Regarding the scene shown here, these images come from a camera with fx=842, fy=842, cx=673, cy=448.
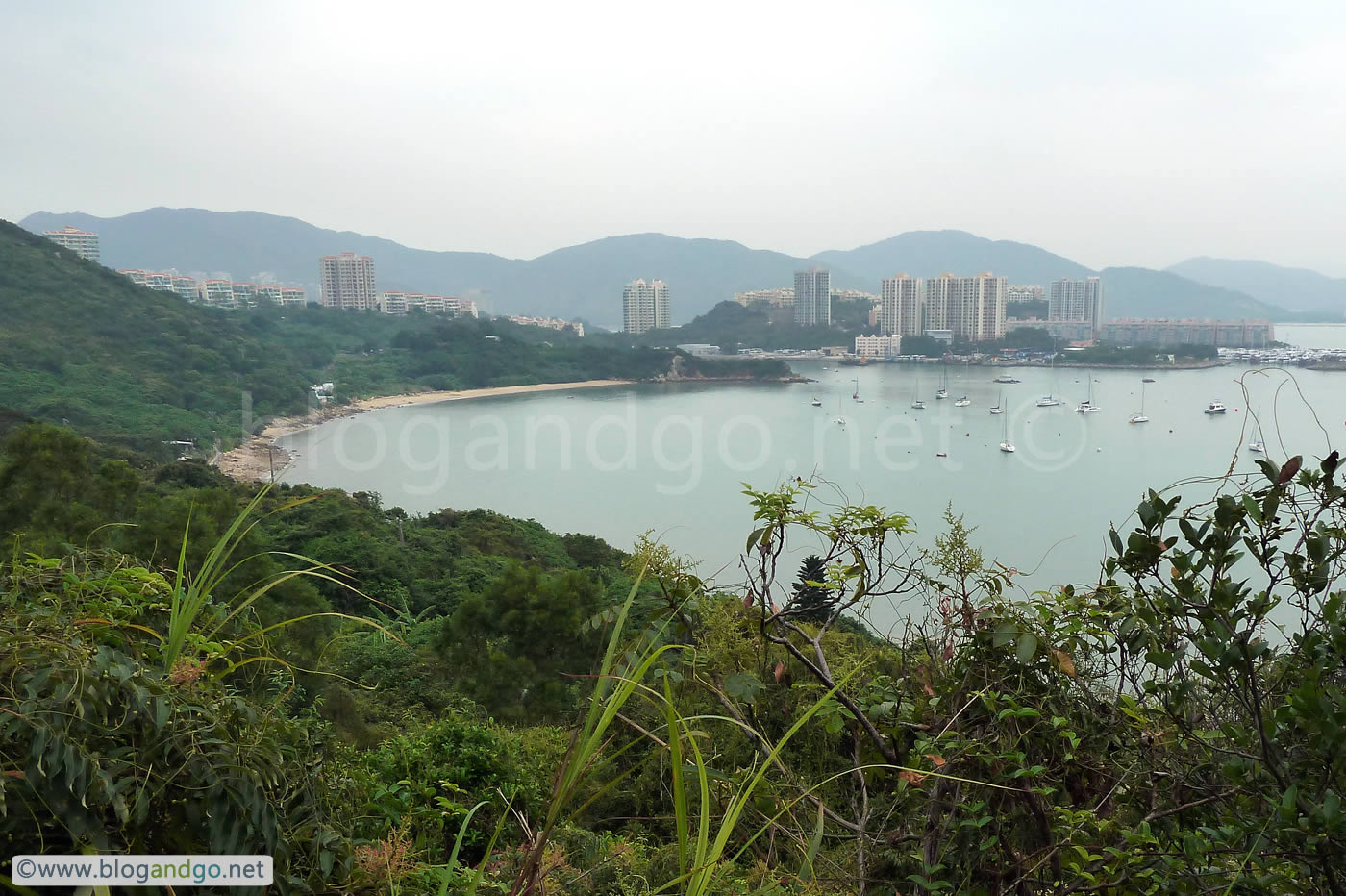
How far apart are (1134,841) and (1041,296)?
59532 millimetres

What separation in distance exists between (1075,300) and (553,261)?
66.6 meters

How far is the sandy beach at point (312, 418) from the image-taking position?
2184 cm

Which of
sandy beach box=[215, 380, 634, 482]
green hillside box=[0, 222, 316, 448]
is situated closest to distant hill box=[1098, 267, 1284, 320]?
sandy beach box=[215, 380, 634, 482]

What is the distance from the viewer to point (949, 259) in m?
87.8

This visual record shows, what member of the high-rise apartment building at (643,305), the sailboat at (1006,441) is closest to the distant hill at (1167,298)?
the sailboat at (1006,441)

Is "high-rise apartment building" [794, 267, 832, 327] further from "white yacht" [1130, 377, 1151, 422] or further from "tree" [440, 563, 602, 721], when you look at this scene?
"tree" [440, 563, 602, 721]

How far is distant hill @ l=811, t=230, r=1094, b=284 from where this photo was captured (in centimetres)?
7794

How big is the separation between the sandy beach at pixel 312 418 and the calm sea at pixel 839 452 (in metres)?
0.82

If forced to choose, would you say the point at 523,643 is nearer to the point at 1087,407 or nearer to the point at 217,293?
the point at 1087,407

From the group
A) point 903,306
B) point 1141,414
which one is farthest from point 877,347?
point 1141,414

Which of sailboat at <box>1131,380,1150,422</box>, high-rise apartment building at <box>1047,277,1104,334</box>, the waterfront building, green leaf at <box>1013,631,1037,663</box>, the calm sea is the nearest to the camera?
green leaf at <box>1013,631,1037,663</box>

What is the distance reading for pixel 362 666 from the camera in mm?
5785

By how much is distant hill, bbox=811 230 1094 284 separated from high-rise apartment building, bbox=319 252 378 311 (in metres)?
44.0

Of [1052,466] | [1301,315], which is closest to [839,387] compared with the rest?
[1052,466]
